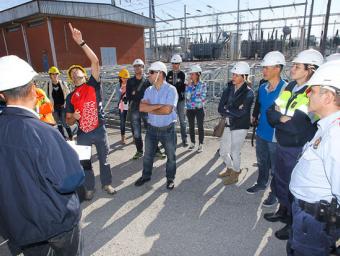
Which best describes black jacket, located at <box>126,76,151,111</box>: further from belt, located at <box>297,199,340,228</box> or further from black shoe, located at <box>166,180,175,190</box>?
belt, located at <box>297,199,340,228</box>

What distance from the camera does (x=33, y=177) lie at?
165cm

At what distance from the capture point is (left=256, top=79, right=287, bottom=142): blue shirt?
3.62 m

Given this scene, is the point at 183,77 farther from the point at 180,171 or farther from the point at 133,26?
the point at 133,26

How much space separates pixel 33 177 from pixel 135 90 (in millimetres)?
4041

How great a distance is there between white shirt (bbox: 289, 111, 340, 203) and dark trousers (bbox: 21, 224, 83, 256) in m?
1.71

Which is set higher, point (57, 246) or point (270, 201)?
point (57, 246)

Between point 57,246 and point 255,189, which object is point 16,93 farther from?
point 255,189

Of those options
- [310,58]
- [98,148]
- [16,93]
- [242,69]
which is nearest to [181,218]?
[98,148]

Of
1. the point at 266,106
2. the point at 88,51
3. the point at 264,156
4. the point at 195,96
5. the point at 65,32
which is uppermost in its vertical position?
Answer: the point at 65,32

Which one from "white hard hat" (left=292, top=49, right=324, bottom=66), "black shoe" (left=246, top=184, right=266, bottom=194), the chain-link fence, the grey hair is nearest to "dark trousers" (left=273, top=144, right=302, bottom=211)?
"black shoe" (left=246, top=184, right=266, bottom=194)

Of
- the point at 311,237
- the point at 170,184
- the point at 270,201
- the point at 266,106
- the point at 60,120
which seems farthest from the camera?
the point at 60,120

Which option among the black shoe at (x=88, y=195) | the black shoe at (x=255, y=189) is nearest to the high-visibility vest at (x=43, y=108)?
the black shoe at (x=88, y=195)

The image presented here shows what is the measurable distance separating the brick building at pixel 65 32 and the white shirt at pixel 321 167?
Result: 19.6m

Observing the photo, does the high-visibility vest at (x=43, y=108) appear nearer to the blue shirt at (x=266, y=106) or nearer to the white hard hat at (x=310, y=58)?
the blue shirt at (x=266, y=106)
